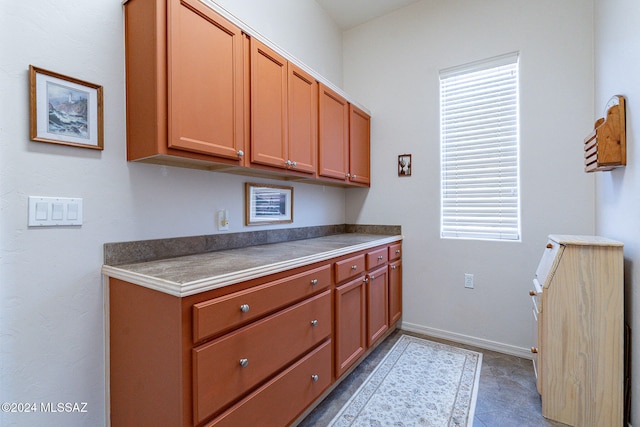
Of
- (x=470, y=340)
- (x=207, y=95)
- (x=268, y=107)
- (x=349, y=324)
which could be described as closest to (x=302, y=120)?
(x=268, y=107)

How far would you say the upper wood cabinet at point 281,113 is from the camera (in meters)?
1.72

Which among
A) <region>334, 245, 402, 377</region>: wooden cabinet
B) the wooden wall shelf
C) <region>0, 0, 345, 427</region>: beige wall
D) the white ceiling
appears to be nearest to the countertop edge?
<region>0, 0, 345, 427</region>: beige wall

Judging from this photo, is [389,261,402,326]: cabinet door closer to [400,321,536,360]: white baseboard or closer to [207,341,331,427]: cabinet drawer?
[400,321,536,360]: white baseboard

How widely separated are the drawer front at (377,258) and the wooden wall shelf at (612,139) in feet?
4.80

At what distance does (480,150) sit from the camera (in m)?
2.55

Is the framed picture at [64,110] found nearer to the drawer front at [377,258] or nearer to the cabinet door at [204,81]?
the cabinet door at [204,81]

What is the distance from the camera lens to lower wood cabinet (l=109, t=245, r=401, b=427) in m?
1.05

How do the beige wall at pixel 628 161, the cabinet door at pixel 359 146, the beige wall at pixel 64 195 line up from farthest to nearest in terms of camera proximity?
the cabinet door at pixel 359 146 → the beige wall at pixel 628 161 → the beige wall at pixel 64 195

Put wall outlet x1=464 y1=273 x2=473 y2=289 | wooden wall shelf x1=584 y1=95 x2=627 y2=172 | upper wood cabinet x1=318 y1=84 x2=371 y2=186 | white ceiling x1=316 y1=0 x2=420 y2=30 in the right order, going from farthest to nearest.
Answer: white ceiling x1=316 y1=0 x2=420 y2=30 < wall outlet x1=464 y1=273 x2=473 y2=289 < upper wood cabinet x1=318 y1=84 x2=371 y2=186 < wooden wall shelf x1=584 y1=95 x2=627 y2=172

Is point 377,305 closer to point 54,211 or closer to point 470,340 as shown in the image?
point 470,340

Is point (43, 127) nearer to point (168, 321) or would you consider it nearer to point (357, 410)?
point (168, 321)

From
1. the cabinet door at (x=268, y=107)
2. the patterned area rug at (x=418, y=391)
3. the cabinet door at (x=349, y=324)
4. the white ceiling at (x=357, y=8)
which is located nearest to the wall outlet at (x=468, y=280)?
the patterned area rug at (x=418, y=391)

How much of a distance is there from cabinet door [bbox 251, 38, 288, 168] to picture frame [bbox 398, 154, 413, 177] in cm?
141

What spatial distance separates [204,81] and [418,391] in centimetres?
223
